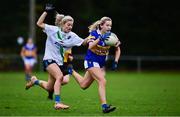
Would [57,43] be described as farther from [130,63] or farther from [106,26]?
[130,63]

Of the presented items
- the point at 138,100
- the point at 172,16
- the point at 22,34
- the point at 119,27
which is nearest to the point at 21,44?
the point at 22,34

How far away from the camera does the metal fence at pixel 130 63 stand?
41.9 meters

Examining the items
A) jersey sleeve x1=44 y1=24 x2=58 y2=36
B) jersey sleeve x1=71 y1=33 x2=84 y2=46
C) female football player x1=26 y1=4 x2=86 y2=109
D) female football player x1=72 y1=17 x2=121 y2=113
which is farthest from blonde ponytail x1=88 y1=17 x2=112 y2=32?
jersey sleeve x1=44 y1=24 x2=58 y2=36

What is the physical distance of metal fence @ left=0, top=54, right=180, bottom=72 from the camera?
1651 inches

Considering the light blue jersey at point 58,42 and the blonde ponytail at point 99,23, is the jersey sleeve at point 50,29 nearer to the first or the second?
the light blue jersey at point 58,42

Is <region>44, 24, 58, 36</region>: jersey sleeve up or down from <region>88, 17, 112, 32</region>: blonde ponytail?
down

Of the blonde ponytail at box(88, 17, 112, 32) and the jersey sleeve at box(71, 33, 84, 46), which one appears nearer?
the blonde ponytail at box(88, 17, 112, 32)

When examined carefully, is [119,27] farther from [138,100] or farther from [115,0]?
[138,100]

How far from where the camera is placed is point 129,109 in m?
13.8

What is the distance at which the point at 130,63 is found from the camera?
144 feet

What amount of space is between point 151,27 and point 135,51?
7.82ft

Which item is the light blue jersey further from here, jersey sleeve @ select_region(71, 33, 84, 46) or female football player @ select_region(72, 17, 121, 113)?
female football player @ select_region(72, 17, 121, 113)

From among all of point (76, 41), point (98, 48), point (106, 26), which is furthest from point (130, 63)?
point (106, 26)

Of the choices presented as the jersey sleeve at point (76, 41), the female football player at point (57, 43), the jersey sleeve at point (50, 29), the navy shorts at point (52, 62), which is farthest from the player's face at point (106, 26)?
the navy shorts at point (52, 62)
